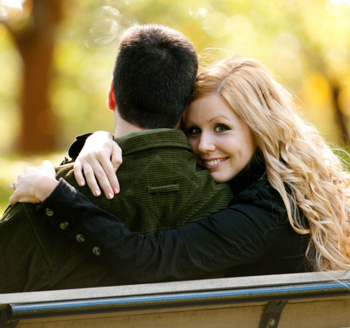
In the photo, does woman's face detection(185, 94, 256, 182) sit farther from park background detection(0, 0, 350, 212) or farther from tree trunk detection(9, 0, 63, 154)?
tree trunk detection(9, 0, 63, 154)

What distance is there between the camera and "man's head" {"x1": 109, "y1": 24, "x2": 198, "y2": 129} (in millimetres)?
2322

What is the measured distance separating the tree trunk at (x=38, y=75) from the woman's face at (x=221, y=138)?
331 inches

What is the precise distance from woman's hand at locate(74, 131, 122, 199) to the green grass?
5.17 metres

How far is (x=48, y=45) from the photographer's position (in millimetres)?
10641

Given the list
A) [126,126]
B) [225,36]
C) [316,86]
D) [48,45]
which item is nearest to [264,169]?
[126,126]

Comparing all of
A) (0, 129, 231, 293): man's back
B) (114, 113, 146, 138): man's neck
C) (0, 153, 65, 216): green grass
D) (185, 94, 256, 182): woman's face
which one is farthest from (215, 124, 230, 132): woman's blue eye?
(0, 153, 65, 216): green grass

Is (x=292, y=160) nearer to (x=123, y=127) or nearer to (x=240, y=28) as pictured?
(x=123, y=127)

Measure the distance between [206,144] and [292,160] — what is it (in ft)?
1.45

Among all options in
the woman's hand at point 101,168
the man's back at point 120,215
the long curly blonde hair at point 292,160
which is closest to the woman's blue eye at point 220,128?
the long curly blonde hair at point 292,160

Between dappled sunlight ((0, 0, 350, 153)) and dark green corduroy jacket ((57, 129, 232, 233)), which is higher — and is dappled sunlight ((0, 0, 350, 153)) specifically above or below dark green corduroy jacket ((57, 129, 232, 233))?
below

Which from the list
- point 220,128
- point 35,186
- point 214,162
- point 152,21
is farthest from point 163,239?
point 152,21

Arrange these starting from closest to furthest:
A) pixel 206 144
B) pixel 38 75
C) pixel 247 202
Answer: pixel 247 202, pixel 206 144, pixel 38 75

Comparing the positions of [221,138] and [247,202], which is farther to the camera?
[221,138]

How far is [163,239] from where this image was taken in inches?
82.6
